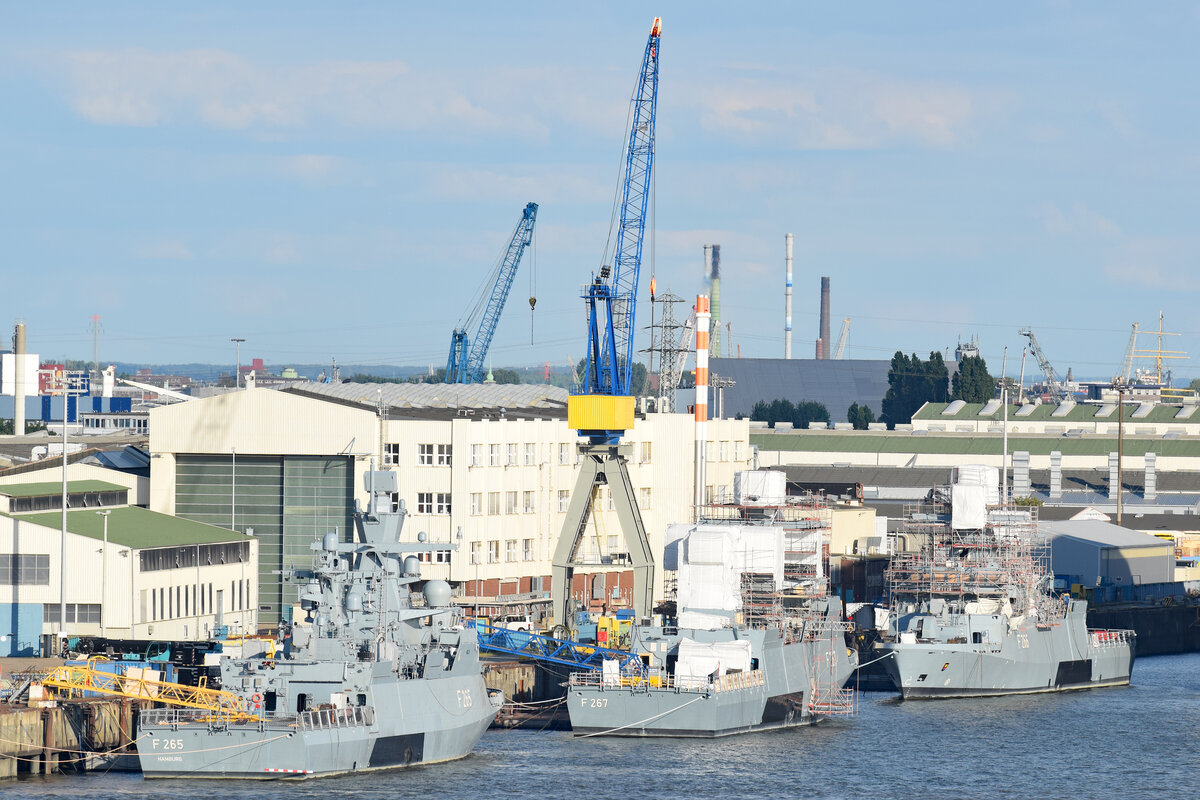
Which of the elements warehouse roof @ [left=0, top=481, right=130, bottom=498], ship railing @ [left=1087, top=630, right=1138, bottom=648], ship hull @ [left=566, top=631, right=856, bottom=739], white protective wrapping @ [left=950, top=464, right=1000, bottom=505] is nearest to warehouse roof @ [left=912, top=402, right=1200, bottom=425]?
ship railing @ [left=1087, top=630, right=1138, bottom=648]

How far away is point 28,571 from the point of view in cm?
7706

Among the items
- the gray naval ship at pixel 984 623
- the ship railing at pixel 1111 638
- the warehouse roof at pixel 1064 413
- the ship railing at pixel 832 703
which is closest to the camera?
the ship railing at pixel 832 703

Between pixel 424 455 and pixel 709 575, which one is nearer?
pixel 709 575

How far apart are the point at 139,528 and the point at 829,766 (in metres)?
33.7

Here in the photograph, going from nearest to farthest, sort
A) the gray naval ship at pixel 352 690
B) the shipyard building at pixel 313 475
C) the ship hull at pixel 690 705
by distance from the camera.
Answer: the gray naval ship at pixel 352 690 → the ship hull at pixel 690 705 → the shipyard building at pixel 313 475

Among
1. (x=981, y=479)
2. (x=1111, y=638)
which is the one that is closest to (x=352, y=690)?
(x=981, y=479)

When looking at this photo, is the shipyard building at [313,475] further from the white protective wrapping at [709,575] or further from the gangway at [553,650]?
the white protective wrapping at [709,575]

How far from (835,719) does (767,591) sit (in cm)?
601

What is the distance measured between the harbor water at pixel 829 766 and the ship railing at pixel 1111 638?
11764 mm

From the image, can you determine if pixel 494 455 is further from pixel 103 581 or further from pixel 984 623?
pixel 984 623

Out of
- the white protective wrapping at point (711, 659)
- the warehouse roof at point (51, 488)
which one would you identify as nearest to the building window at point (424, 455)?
the warehouse roof at point (51, 488)

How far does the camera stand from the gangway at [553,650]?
236ft

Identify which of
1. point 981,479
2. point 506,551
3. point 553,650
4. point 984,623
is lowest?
point 553,650

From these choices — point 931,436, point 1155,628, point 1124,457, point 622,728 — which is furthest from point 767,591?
point 931,436
